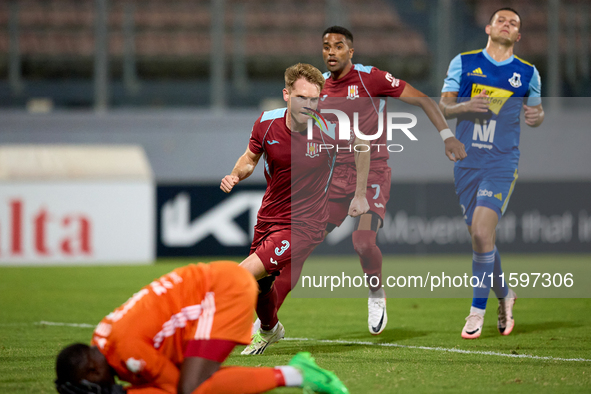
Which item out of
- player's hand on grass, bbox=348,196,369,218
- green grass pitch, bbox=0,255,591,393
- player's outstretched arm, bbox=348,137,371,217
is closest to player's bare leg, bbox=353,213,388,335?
green grass pitch, bbox=0,255,591,393

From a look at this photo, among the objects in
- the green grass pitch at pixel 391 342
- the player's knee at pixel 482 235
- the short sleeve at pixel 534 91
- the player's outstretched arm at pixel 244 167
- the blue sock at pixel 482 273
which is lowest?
the green grass pitch at pixel 391 342

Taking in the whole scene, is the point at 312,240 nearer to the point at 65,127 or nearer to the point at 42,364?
the point at 42,364

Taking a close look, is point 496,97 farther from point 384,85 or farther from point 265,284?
point 265,284

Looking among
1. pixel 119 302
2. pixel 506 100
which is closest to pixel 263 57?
pixel 119 302

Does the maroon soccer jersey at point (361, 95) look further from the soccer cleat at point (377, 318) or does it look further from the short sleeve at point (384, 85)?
the soccer cleat at point (377, 318)

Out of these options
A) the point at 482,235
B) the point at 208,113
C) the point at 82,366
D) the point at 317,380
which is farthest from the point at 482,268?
the point at 208,113

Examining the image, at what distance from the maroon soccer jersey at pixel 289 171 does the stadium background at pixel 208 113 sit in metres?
6.00

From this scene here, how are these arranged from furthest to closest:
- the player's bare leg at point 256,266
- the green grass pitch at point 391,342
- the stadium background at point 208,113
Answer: the stadium background at point 208,113 < the player's bare leg at point 256,266 < the green grass pitch at point 391,342

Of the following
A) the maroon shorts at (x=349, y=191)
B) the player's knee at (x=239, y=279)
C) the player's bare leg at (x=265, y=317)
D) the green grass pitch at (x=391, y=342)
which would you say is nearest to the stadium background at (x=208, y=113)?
the green grass pitch at (x=391, y=342)

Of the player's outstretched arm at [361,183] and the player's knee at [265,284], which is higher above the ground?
the player's outstretched arm at [361,183]

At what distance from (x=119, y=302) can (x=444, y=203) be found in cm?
624

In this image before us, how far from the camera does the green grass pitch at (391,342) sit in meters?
3.75

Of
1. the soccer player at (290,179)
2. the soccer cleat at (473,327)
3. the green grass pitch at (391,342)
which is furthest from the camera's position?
the soccer cleat at (473,327)

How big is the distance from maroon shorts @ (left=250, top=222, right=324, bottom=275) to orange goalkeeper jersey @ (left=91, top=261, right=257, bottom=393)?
1016 millimetres
